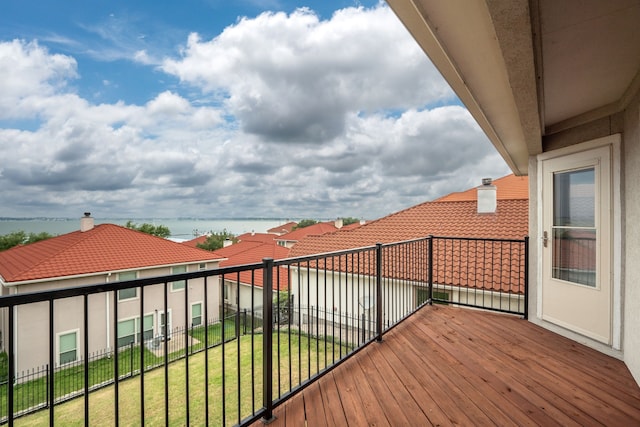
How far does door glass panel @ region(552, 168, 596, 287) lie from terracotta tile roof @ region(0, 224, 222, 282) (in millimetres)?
12575

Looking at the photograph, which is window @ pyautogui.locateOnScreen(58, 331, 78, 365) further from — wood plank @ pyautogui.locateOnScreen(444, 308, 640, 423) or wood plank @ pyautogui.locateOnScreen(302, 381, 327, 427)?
wood plank @ pyautogui.locateOnScreen(444, 308, 640, 423)

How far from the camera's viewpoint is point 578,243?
117 inches

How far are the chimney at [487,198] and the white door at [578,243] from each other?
5.18 metres

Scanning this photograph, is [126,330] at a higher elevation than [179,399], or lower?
lower

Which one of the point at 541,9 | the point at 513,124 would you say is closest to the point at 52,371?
the point at 541,9

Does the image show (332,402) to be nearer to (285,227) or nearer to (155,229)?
(155,229)

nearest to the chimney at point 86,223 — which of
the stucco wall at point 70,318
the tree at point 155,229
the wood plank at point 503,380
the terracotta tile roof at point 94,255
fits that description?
the terracotta tile roof at point 94,255

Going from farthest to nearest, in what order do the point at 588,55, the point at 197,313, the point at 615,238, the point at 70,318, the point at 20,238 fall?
the point at 20,238 < the point at 197,313 < the point at 70,318 < the point at 615,238 < the point at 588,55

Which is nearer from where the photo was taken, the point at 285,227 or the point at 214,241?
the point at 214,241

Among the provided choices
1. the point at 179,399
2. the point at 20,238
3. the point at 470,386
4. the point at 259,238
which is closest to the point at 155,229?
the point at 20,238

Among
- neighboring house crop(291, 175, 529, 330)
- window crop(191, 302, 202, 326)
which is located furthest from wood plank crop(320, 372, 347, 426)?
window crop(191, 302, 202, 326)

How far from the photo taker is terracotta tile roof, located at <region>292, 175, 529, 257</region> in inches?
295

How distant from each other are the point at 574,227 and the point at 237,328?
11.1 feet

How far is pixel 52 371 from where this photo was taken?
0.92m
